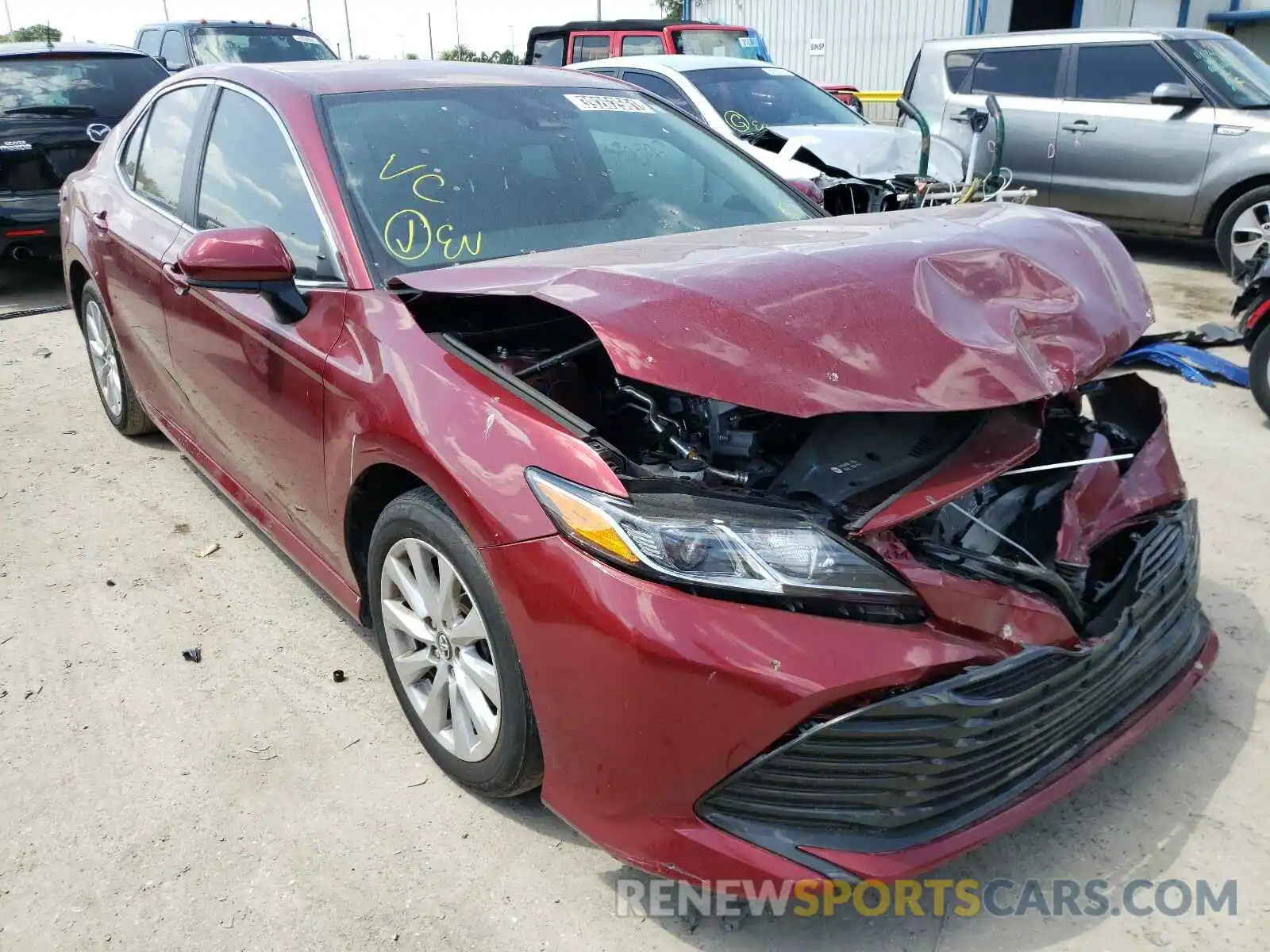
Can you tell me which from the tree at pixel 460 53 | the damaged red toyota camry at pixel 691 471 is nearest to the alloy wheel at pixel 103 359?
the damaged red toyota camry at pixel 691 471

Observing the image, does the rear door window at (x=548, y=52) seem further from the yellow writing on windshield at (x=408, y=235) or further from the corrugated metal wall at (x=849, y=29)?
the yellow writing on windshield at (x=408, y=235)

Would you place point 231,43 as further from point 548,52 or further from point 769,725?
point 769,725

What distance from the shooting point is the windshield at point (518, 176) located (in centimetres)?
→ 277

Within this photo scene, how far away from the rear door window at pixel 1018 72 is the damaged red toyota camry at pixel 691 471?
6615 millimetres

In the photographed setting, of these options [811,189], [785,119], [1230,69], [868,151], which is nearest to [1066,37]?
[1230,69]

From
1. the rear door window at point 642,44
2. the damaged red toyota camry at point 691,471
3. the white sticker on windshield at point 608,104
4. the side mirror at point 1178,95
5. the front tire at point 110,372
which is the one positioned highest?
the rear door window at point 642,44

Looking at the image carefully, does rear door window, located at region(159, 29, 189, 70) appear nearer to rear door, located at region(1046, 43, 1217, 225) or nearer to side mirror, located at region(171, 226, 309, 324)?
rear door, located at region(1046, 43, 1217, 225)

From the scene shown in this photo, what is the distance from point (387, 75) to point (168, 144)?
3.80 ft

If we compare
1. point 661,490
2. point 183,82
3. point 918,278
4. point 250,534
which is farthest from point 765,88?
point 661,490

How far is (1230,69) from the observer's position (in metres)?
7.75

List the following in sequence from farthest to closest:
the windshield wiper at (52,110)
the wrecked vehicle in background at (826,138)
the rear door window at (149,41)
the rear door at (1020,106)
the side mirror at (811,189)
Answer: the rear door window at (149,41) → the rear door at (1020,106) → the windshield wiper at (52,110) → the wrecked vehicle in background at (826,138) → the side mirror at (811,189)

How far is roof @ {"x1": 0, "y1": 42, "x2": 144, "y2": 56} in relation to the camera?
759 centimetres

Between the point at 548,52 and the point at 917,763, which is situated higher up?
the point at 548,52

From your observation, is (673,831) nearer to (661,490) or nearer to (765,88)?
(661,490)
